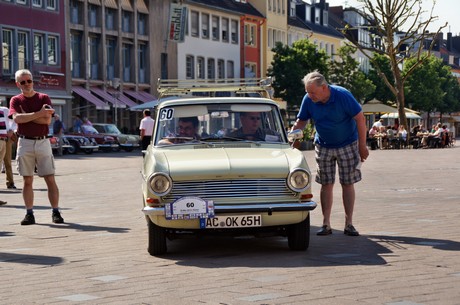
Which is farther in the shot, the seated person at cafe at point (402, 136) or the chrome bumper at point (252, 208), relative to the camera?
the seated person at cafe at point (402, 136)

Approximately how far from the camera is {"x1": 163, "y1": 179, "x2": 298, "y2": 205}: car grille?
951 centimetres

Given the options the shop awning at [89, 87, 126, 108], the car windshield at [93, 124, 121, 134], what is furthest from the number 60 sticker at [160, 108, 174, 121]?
the shop awning at [89, 87, 126, 108]

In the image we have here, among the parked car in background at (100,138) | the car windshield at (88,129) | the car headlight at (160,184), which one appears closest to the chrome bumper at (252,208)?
the car headlight at (160,184)

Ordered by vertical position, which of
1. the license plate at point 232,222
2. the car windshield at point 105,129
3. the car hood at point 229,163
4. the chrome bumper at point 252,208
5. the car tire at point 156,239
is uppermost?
the car hood at point 229,163

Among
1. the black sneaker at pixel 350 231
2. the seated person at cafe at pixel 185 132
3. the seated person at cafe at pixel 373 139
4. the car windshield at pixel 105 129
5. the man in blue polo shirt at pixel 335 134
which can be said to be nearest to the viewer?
the seated person at cafe at pixel 185 132

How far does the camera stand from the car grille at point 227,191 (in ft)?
31.2

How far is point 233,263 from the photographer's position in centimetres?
916

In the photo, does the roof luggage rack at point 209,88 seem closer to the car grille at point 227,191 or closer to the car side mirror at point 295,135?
the car side mirror at point 295,135

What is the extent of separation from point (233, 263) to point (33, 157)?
4.53m

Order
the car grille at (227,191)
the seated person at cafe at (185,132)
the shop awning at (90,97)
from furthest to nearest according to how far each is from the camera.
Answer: the shop awning at (90,97) < the seated person at cafe at (185,132) < the car grille at (227,191)

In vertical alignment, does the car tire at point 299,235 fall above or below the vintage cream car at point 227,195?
below

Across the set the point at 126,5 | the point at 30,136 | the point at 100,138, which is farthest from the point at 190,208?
the point at 126,5

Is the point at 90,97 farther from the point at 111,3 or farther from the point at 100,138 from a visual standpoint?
the point at 100,138

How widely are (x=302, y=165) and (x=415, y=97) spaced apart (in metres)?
107
